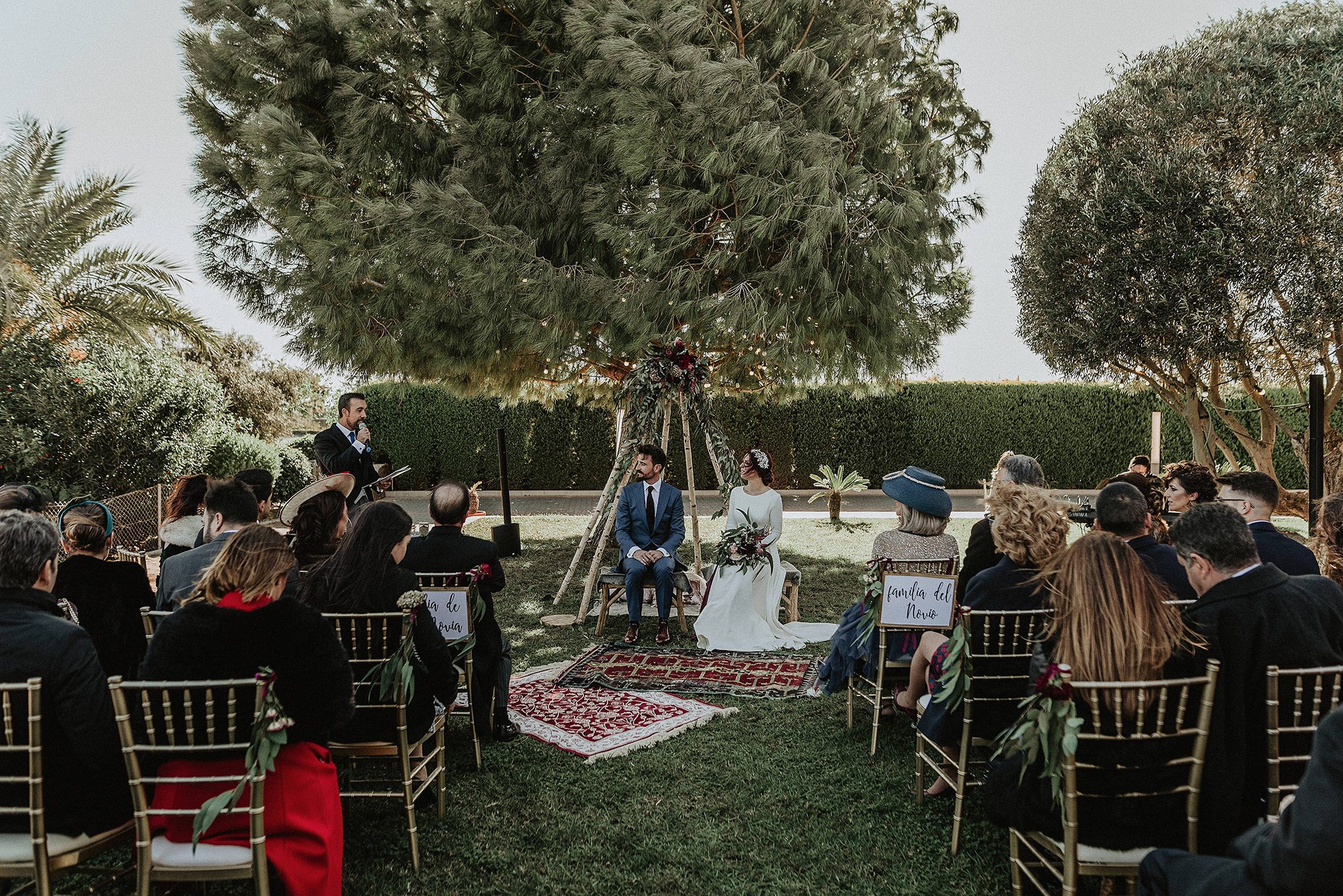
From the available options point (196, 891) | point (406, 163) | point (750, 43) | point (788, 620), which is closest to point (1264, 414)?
point (788, 620)

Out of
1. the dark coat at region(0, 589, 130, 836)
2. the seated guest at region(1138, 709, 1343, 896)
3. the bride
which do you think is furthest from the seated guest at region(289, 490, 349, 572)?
the seated guest at region(1138, 709, 1343, 896)

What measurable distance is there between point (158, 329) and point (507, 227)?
8.54 metres

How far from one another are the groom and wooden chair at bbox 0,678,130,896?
4601 mm

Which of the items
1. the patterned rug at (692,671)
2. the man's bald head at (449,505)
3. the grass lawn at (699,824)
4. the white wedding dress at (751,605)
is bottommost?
the grass lawn at (699,824)

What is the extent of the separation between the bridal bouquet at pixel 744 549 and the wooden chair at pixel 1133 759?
4218 mm

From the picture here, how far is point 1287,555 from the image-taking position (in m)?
3.94

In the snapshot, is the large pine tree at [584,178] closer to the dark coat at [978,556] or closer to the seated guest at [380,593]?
the dark coat at [978,556]

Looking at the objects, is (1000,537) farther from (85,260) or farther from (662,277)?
(85,260)

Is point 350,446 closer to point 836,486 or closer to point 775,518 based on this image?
point 775,518

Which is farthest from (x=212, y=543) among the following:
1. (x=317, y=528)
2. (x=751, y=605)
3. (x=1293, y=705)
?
(x=1293, y=705)

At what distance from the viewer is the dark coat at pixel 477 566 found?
4.64m

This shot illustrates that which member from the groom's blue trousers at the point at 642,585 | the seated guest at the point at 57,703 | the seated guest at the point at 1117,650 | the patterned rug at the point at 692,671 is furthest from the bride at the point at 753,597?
the seated guest at the point at 57,703

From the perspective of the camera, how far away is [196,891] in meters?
3.16

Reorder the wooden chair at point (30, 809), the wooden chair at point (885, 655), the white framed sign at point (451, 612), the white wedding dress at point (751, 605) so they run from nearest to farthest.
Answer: the wooden chair at point (30, 809) → the white framed sign at point (451, 612) → the wooden chair at point (885, 655) → the white wedding dress at point (751, 605)
